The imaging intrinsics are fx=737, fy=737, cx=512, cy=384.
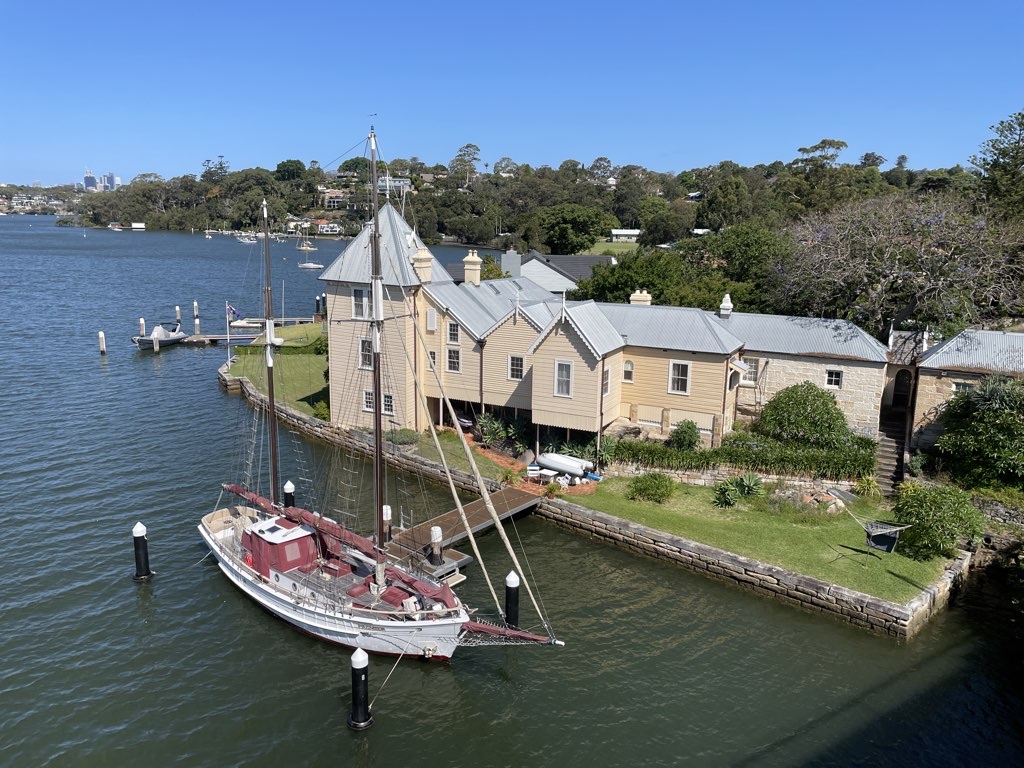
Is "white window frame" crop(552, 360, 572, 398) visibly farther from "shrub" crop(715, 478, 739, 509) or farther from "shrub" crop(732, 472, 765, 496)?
"shrub" crop(732, 472, 765, 496)

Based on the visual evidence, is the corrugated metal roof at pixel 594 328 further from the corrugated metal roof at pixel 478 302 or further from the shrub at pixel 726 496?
the shrub at pixel 726 496

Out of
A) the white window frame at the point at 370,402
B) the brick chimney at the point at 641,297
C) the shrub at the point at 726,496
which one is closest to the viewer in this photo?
the shrub at the point at 726,496

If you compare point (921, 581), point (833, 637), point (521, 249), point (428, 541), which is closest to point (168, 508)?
point (428, 541)

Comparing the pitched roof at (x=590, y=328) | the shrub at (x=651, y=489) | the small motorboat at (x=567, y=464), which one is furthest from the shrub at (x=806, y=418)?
the small motorboat at (x=567, y=464)

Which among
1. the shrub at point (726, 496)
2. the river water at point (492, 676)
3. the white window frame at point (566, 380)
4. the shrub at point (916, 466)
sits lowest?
the river water at point (492, 676)

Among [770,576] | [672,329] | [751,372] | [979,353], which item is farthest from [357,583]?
[979,353]

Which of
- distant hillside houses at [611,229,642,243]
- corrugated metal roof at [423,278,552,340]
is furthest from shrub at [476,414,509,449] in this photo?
distant hillside houses at [611,229,642,243]

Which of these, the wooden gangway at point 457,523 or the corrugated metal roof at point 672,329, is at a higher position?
the corrugated metal roof at point 672,329
